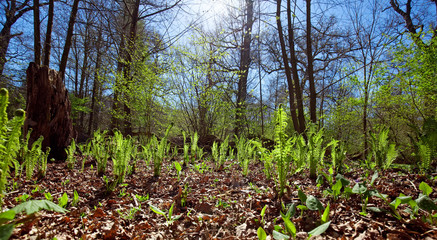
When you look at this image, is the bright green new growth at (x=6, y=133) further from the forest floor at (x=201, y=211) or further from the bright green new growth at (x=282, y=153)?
the bright green new growth at (x=282, y=153)

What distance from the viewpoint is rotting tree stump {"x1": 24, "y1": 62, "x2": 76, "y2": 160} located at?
2955mm

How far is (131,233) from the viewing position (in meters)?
1.26

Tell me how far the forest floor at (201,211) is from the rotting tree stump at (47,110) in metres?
1.03

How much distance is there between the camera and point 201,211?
157 centimetres

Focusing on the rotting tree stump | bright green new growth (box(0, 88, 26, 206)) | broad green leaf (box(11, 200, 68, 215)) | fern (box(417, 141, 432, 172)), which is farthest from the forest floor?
the rotting tree stump

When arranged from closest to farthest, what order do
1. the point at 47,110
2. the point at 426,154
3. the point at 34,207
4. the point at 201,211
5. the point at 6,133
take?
the point at 34,207 < the point at 6,133 < the point at 201,211 < the point at 426,154 < the point at 47,110

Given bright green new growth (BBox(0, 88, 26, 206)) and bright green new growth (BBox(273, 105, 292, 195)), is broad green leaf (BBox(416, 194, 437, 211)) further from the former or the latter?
bright green new growth (BBox(0, 88, 26, 206))

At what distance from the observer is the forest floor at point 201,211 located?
1114 mm

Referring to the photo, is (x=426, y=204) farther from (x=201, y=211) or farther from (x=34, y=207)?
(x=34, y=207)

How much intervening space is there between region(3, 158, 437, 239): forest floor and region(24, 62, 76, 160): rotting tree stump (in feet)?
3.38

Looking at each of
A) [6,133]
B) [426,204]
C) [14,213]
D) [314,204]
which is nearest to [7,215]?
[14,213]

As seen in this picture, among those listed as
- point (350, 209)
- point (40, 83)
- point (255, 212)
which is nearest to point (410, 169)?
point (350, 209)

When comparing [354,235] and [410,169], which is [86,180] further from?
[410,169]

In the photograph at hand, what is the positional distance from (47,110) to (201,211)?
3089mm
